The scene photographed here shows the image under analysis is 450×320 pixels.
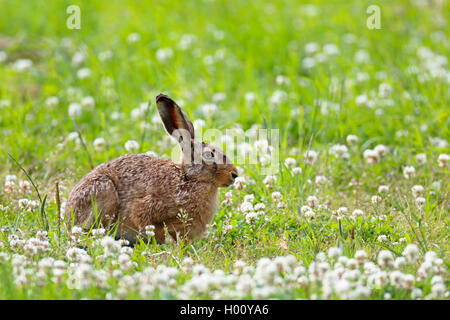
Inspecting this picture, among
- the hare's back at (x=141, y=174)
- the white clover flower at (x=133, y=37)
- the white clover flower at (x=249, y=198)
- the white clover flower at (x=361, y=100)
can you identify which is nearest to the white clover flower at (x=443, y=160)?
the white clover flower at (x=361, y=100)

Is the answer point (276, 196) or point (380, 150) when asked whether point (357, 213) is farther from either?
point (380, 150)

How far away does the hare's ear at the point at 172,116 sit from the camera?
5.12 metres

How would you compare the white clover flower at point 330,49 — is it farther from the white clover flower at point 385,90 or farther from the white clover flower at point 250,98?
the white clover flower at point 250,98

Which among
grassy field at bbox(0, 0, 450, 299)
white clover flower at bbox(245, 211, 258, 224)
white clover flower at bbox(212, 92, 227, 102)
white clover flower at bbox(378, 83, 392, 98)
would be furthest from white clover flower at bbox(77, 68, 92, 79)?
white clover flower at bbox(245, 211, 258, 224)

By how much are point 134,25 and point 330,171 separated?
476cm

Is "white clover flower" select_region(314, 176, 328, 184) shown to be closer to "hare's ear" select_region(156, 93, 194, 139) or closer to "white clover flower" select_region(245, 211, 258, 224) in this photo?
"white clover flower" select_region(245, 211, 258, 224)

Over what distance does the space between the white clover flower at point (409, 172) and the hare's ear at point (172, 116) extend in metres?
2.14

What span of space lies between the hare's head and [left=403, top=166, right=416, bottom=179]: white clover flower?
179cm

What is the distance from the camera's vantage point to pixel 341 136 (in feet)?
22.4

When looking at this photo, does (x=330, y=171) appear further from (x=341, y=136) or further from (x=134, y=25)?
(x=134, y=25)

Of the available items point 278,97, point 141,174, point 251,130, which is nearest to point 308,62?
point 278,97

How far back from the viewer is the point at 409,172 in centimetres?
614

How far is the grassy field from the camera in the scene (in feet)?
13.3
